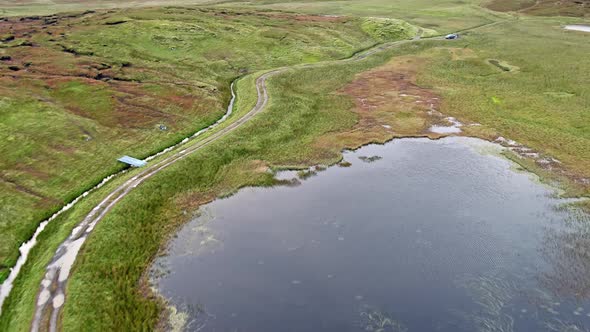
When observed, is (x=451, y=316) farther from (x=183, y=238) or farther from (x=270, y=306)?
(x=183, y=238)

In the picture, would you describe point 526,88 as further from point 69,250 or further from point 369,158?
point 69,250

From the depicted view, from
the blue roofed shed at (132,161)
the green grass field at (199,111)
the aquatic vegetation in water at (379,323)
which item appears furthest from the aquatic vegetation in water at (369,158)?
the blue roofed shed at (132,161)

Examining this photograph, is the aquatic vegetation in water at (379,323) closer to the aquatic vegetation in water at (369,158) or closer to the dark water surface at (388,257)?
the dark water surface at (388,257)

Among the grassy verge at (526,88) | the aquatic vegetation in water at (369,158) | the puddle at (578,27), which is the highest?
the aquatic vegetation in water at (369,158)

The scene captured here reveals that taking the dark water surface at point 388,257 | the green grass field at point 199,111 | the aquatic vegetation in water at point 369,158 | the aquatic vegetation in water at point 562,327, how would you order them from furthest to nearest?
the aquatic vegetation in water at point 369,158
the green grass field at point 199,111
the dark water surface at point 388,257
the aquatic vegetation in water at point 562,327

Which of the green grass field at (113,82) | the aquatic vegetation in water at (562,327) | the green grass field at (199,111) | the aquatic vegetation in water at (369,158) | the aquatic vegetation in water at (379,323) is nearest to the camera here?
the aquatic vegetation in water at (562,327)

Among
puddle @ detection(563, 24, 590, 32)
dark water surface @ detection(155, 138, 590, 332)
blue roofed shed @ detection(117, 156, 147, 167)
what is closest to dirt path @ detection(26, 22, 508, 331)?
blue roofed shed @ detection(117, 156, 147, 167)

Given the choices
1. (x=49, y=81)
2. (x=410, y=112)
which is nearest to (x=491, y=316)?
(x=410, y=112)
